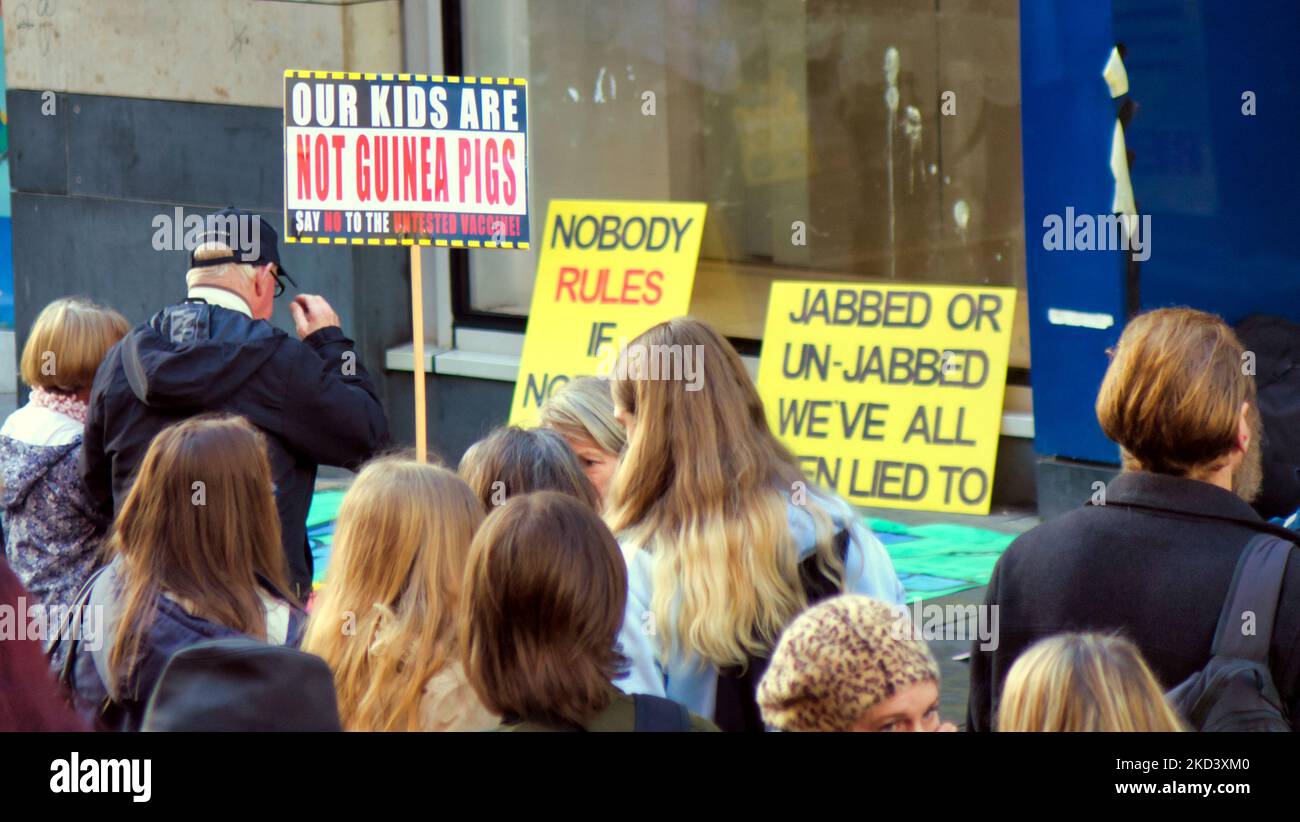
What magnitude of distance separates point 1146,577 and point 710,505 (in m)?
0.80

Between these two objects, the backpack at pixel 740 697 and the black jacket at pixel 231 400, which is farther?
the black jacket at pixel 231 400

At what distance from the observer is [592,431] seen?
4.02m

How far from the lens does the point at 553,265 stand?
32.9ft

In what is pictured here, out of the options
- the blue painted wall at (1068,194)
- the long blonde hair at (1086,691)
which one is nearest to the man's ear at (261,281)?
the long blonde hair at (1086,691)

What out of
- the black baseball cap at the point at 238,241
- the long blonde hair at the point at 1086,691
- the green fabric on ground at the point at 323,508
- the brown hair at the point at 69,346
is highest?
the black baseball cap at the point at 238,241

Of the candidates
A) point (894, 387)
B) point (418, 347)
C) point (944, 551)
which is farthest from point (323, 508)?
point (944, 551)

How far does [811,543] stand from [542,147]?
7560 millimetres

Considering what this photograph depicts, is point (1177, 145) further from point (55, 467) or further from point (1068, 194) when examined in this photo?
point (55, 467)

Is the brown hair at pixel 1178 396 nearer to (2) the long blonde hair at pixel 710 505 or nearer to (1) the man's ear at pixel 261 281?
(2) the long blonde hair at pixel 710 505

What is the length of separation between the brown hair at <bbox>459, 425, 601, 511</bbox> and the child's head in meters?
0.32

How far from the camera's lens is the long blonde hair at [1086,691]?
2309 mm

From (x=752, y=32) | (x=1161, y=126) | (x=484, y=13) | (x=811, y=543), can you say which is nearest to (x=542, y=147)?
(x=484, y=13)

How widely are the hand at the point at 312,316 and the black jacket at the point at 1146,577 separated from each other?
8.61ft
